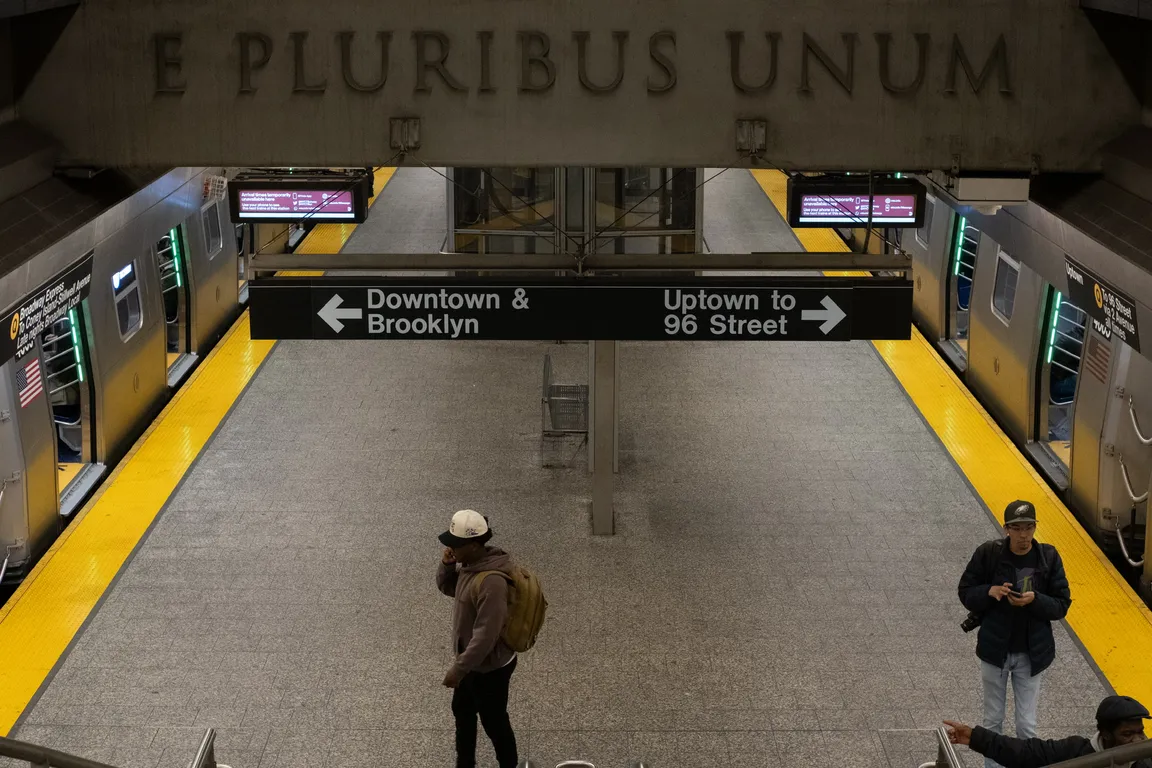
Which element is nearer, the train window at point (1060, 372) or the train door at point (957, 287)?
the train window at point (1060, 372)

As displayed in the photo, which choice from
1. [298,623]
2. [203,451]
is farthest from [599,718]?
[203,451]

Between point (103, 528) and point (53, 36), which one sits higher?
point (53, 36)

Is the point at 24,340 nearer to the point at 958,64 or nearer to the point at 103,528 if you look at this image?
the point at 103,528

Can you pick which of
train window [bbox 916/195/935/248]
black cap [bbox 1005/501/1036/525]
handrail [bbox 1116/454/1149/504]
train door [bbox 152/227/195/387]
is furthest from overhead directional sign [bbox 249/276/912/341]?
train window [bbox 916/195/935/248]

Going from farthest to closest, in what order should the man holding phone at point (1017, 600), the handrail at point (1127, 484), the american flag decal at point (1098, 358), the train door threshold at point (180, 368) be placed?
the train door threshold at point (180, 368)
the american flag decal at point (1098, 358)
the handrail at point (1127, 484)
the man holding phone at point (1017, 600)

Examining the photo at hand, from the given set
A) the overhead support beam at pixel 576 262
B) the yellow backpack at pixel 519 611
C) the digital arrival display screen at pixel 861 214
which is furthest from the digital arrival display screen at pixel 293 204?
the yellow backpack at pixel 519 611

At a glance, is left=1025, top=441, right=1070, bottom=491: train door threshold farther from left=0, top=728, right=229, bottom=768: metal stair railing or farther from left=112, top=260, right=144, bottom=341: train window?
left=0, top=728, right=229, bottom=768: metal stair railing

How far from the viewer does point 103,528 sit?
10391mm

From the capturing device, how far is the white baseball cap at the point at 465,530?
256 inches

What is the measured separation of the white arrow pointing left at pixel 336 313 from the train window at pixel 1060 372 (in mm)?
5914

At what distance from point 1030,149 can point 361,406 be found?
6.69 meters

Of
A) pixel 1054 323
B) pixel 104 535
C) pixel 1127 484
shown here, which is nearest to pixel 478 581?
pixel 104 535

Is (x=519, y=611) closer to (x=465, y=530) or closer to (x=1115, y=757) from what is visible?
(x=465, y=530)

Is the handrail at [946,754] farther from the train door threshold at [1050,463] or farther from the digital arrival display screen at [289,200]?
the digital arrival display screen at [289,200]
